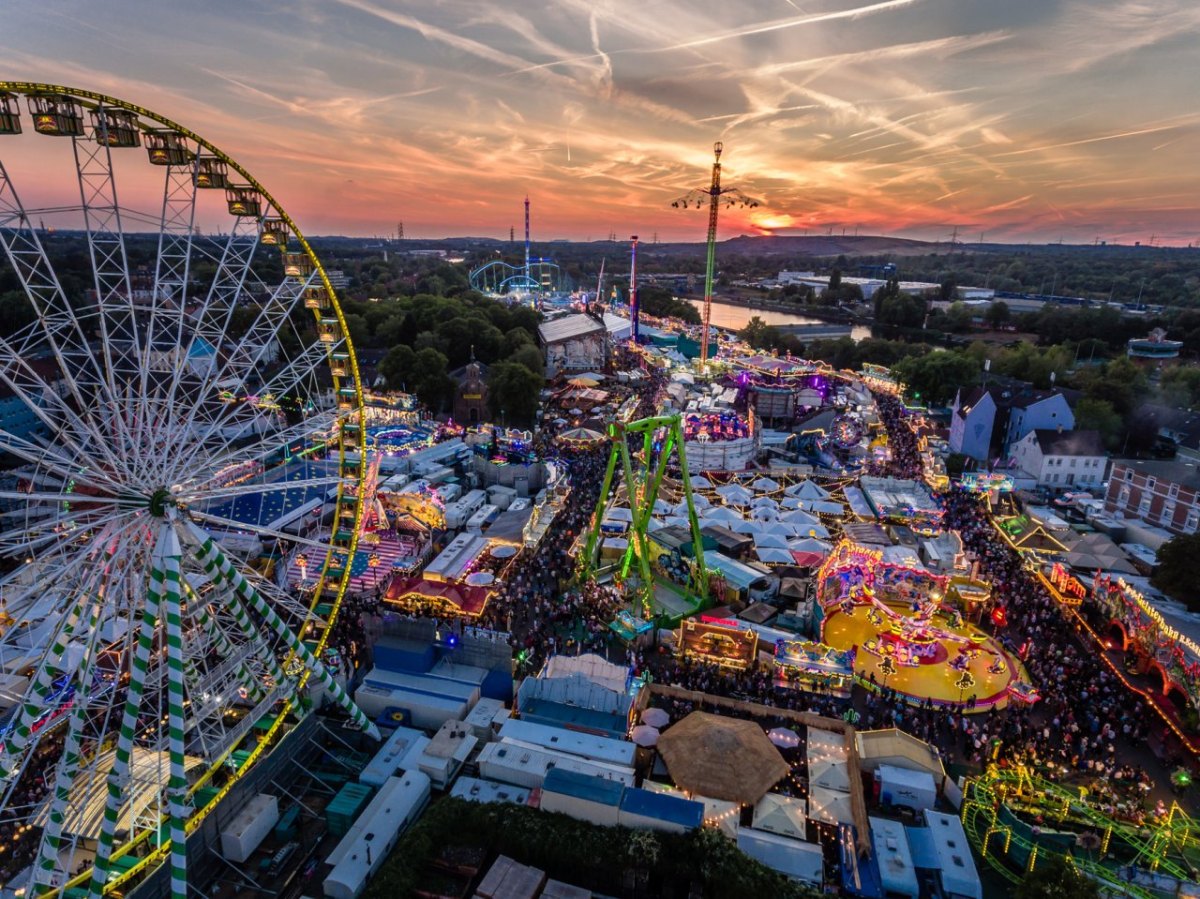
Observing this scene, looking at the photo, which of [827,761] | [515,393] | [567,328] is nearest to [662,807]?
[827,761]

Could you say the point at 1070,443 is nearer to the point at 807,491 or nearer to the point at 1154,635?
the point at 807,491

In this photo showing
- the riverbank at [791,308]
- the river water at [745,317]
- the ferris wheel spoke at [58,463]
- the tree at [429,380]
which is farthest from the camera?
the riverbank at [791,308]

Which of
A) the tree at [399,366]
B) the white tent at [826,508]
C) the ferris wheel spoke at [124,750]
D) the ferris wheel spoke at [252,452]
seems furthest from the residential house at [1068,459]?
the ferris wheel spoke at [124,750]

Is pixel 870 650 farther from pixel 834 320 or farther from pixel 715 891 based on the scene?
pixel 834 320

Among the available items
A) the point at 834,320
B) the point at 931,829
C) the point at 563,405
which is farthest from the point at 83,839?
the point at 834,320

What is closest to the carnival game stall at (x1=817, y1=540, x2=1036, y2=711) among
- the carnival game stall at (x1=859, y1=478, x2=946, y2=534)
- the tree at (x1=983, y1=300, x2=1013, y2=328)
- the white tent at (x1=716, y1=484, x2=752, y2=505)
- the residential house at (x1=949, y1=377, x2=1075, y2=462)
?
the carnival game stall at (x1=859, y1=478, x2=946, y2=534)

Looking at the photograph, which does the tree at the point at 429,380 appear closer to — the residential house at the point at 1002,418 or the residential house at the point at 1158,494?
the residential house at the point at 1002,418
